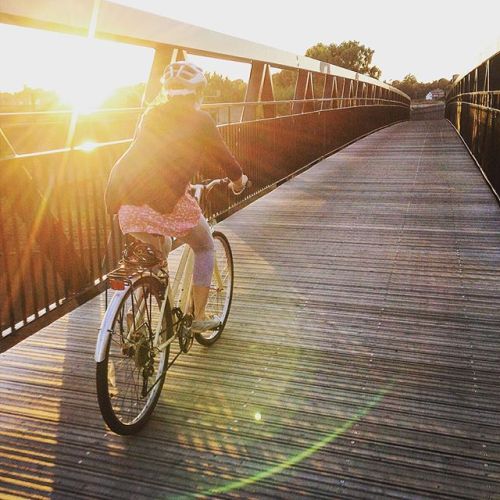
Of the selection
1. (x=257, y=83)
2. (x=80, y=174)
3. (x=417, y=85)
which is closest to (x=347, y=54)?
(x=417, y=85)

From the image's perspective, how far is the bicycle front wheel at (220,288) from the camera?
4117 millimetres

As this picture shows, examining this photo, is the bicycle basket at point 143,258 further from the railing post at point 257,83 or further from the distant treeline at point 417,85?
the distant treeline at point 417,85

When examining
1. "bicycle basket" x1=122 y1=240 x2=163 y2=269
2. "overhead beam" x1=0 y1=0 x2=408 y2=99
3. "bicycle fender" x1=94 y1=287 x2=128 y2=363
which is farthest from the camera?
"overhead beam" x1=0 y1=0 x2=408 y2=99

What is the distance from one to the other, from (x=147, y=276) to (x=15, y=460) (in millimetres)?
1066

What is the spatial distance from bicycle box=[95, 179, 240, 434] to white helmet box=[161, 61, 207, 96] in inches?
32.2

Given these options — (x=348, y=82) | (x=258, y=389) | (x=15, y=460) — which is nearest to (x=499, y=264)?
(x=258, y=389)

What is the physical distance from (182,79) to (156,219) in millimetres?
734

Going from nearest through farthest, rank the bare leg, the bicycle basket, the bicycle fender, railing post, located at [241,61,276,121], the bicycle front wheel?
1. the bicycle fender
2. the bicycle basket
3. the bare leg
4. the bicycle front wheel
5. railing post, located at [241,61,276,121]

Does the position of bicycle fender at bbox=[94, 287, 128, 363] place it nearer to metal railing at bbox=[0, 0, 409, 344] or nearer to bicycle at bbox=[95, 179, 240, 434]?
bicycle at bbox=[95, 179, 240, 434]

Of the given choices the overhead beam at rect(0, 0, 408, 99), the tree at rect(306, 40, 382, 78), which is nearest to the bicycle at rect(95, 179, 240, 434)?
the overhead beam at rect(0, 0, 408, 99)

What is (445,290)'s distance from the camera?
5.10 m

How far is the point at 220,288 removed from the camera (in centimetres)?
423

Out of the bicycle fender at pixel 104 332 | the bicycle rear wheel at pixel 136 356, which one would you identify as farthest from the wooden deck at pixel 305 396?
the bicycle fender at pixel 104 332

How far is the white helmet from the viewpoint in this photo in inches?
121
